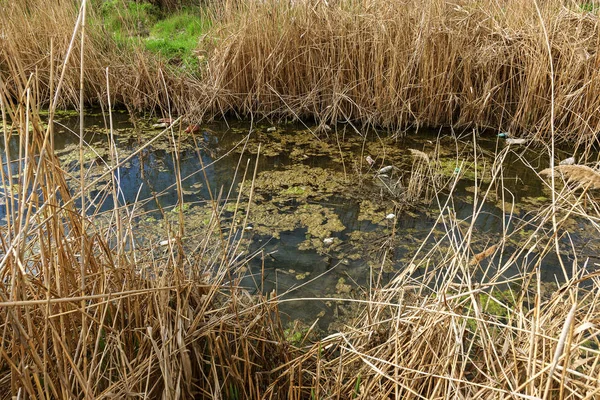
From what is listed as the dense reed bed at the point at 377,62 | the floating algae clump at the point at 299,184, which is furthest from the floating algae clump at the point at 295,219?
the dense reed bed at the point at 377,62

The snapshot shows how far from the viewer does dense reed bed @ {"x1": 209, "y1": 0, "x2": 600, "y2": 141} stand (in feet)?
10.7

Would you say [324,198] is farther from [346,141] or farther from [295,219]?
[346,141]

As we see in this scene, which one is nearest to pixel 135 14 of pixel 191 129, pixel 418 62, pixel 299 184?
pixel 418 62

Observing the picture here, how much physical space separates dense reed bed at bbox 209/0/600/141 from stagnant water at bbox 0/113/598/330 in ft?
0.78

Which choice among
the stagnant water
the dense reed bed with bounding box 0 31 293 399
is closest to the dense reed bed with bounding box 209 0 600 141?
the stagnant water

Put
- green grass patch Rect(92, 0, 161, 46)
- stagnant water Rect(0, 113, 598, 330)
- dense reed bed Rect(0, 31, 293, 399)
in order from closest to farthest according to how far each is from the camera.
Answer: dense reed bed Rect(0, 31, 293, 399)
stagnant water Rect(0, 113, 598, 330)
green grass patch Rect(92, 0, 161, 46)

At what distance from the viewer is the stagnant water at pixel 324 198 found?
212cm

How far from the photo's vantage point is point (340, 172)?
10.3 ft

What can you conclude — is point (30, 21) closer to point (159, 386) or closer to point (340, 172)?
point (340, 172)

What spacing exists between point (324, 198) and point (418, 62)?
4.68ft

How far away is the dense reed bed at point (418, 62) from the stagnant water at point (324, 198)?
238mm

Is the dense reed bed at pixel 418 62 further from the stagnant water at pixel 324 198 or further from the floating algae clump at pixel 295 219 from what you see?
the floating algae clump at pixel 295 219

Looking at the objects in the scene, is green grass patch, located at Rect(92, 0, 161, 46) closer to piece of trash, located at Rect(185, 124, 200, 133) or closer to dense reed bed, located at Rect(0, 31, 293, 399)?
piece of trash, located at Rect(185, 124, 200, 133)

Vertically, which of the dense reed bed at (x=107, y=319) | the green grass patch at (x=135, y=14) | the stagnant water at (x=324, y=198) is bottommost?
the stagnant water at (x=324, y=198)
